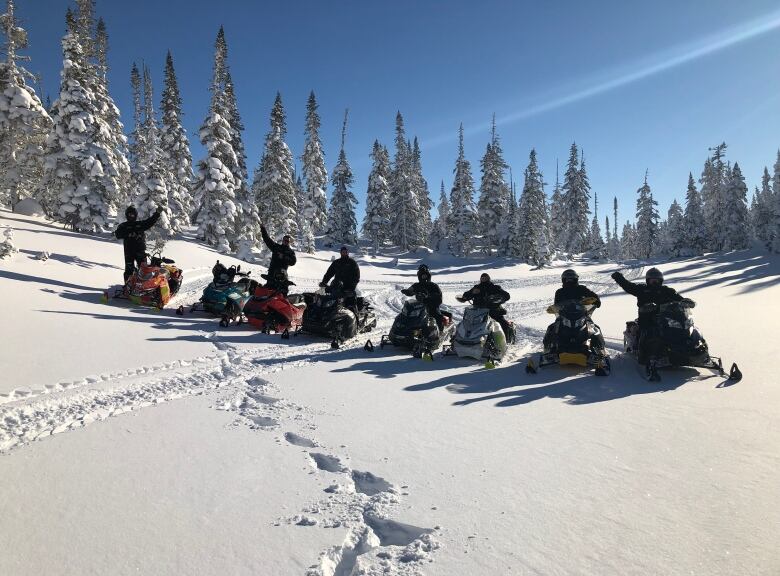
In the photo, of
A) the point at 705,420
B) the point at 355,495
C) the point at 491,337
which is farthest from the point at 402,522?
the point at 491,337

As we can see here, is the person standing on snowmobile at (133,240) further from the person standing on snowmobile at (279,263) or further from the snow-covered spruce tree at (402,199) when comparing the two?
the snow-covered spruce tree at (402,199)

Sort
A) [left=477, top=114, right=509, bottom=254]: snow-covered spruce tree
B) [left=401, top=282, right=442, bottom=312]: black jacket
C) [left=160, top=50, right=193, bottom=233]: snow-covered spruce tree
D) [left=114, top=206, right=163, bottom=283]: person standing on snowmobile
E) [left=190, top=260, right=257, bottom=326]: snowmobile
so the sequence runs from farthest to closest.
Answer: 1. [left=477, top=114, right=509, bottom=254]: snow-covered spruce tree
2. [left=160, top=50, right=193, bottom=233]: snow-covered spruce tree
3. [left=114, top=206, right=163, bottom=283]: person standing on snowmobile
4. [left=190, top=260, right=257, bottom=326]: snowmobile
5. [left=401, top=282, right=442, bottom=312]: black jacket

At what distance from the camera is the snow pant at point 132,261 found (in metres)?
13.2

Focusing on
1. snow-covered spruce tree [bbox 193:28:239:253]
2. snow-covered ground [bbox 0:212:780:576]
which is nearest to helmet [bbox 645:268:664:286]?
snow-covered ground [bbox 0:212:780:576]

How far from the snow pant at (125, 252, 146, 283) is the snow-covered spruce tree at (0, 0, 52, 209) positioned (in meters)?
13.5

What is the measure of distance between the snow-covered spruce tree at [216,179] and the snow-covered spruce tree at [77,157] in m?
7.88

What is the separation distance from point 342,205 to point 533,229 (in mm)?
22086

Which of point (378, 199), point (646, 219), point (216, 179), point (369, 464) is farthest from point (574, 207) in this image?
point (369, 464)

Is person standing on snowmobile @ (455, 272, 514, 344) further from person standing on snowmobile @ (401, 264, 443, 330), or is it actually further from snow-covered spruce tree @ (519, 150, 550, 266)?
snow-covered spruce tree @ (519, 150, 550, 266)

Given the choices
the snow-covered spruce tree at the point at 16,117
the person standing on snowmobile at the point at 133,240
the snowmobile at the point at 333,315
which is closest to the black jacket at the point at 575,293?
the snowmobile at the point at 333,315

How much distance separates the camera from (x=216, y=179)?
31906mm

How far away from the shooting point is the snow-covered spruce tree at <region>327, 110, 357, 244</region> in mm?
53781

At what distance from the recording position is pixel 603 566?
2.70m

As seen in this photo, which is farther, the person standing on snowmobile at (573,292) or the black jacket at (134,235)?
the black jacket at (134,235)
